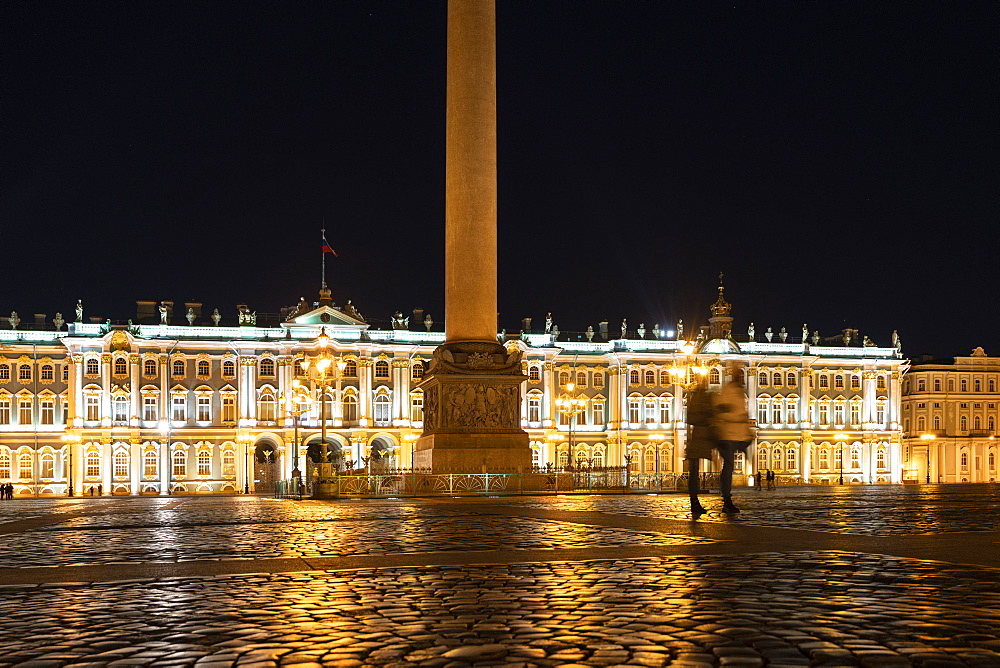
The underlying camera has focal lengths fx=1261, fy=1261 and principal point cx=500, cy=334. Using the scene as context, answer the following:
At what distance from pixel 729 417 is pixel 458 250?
58.4 feet

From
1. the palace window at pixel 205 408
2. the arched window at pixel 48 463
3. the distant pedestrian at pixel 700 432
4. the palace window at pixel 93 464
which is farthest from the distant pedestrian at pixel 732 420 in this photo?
the arched window at pixel 48 463

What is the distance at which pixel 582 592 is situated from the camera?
8.59 meters

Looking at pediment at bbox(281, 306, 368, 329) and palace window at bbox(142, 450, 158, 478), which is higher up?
pediment at bbox(281, 306, 368, 329)

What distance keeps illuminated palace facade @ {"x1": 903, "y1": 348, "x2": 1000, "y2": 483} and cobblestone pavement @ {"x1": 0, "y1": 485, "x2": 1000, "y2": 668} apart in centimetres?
10661

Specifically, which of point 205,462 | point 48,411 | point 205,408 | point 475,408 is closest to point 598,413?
point 205,408

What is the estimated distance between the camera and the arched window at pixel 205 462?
9038 cm

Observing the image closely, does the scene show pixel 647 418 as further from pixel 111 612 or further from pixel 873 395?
pixel 111 612

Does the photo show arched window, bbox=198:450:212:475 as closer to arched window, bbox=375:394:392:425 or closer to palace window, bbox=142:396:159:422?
palace window, bbox=142:396:159:422

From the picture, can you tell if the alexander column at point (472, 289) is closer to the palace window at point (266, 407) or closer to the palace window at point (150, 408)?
the palace window at point (266, 407)

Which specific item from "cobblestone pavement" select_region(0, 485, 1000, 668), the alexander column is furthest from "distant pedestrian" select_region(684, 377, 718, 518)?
the alexander column

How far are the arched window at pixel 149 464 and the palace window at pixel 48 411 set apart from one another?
698 centimetres

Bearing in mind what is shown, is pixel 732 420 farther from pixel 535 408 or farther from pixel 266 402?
pixel 535 408

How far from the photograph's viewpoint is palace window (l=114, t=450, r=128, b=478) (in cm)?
8850

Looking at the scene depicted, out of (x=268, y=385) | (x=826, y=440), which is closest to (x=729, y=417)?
(x=268, y=385)
